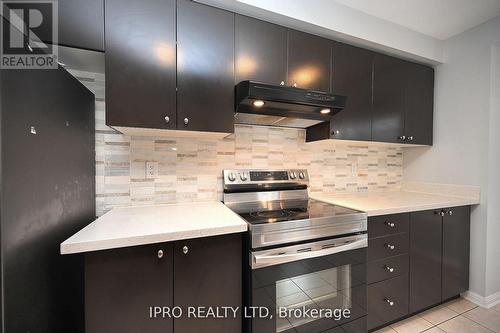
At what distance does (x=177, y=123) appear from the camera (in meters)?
1.20

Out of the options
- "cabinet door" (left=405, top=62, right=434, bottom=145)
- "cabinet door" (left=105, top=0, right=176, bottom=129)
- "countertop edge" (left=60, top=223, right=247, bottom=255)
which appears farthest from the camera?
"cabinet door" (left=405, top=62, right=434, bottom=145)

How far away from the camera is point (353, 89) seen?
1672mm

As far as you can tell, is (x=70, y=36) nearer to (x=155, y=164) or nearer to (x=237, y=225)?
(x=155, y=164)

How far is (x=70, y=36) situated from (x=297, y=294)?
5.93 feet

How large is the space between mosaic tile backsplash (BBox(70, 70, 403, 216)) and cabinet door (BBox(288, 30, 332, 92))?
0.44 meters

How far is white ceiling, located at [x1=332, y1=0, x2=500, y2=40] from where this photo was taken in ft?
5.04

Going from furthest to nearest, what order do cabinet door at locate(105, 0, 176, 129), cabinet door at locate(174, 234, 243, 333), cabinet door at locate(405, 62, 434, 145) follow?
cabinet door at locate(405, 62, 434, 145) → cabinet door at locate(105, 0, 176, 129) → cabinet door at locate(174, 234, 243, 333)

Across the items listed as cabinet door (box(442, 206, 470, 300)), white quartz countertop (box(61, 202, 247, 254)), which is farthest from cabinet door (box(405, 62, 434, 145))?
white quartz countertop (box(61, 202, 247, 254))

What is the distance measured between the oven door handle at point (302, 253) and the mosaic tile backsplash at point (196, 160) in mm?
664

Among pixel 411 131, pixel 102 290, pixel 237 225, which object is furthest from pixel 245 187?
pixel 411 131

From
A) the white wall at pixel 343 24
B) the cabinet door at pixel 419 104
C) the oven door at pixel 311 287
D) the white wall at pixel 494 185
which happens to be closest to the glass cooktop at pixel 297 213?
the oven door at pixel 311 287

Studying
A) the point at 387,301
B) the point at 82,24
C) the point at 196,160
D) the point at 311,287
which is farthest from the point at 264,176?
the point at 82,24

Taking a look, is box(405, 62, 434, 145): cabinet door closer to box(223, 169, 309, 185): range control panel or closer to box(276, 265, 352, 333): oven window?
box(223, 169, 309, 185): range control panel

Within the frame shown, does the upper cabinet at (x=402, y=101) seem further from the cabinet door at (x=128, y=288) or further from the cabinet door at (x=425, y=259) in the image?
the cabinet door at (x=128, y=288)
